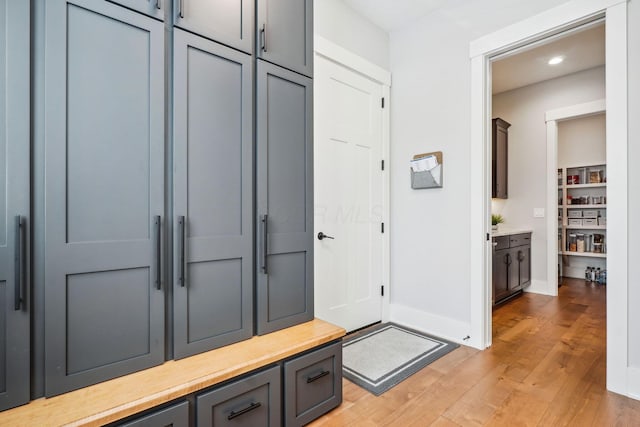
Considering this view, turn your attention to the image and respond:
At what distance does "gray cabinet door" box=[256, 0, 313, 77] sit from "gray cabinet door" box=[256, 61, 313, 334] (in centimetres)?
6

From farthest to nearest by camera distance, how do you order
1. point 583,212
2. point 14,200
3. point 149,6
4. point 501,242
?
1. point 583,212
2. point 501,242
3. point 149,6
4. point 14,200

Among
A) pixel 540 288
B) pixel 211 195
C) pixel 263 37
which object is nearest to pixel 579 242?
pixel 540 288

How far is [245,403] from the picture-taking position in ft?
4.63

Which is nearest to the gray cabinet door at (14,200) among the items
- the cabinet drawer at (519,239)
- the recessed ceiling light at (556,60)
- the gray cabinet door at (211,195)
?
the gray cabinet door at (211,195)

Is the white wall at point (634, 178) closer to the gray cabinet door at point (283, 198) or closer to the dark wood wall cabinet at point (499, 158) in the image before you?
the gray cabinet door at point (283, 198)

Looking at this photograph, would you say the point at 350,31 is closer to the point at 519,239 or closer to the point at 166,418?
the point at 166,418

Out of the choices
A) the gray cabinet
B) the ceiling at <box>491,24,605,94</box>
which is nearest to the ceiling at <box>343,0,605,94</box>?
the ceiling at <box>491,24,605,94</box>

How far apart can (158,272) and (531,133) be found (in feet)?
17.0

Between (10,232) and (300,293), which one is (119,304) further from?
(300,293)

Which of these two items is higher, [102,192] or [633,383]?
[102,192]

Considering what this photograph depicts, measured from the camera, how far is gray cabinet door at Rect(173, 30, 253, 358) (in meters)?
1.45

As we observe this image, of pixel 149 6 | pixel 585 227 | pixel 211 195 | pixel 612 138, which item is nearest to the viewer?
pixel 149 6

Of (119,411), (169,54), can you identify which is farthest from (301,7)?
(119,411)

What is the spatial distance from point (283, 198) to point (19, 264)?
1.13 metres
